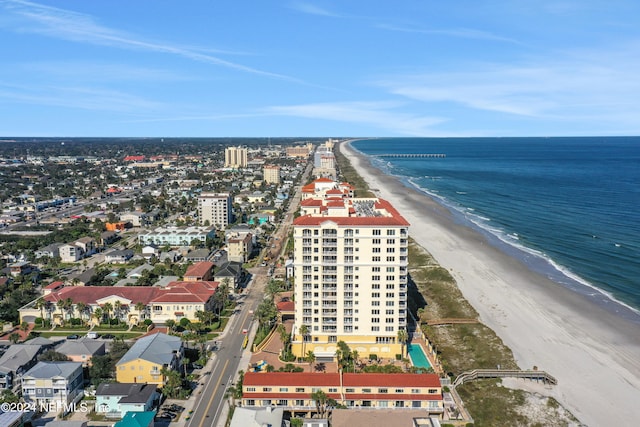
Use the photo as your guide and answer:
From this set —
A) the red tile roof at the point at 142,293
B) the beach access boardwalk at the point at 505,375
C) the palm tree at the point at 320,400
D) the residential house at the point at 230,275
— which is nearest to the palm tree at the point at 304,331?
the palm tree at the point at 320,400

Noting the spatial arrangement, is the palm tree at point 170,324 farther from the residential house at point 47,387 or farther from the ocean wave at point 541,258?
the ocean wave at point 541,258

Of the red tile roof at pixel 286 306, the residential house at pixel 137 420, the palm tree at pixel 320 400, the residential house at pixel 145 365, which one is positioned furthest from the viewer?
the red tile roof at pixel 286 306

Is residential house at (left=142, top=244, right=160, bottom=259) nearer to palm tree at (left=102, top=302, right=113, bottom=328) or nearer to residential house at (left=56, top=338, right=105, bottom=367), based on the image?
palm tree at (left=102, top=302, right=113, bottom=328)

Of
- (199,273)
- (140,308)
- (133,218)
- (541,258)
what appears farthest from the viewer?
(133,218)

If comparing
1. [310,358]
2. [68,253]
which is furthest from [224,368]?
[68,253]

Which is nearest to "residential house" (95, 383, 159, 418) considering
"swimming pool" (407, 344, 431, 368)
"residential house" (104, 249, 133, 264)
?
"swimming pool" (407, 344, 431, 368)

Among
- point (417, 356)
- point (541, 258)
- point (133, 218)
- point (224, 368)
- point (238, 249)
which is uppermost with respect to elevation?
point (133, 218)

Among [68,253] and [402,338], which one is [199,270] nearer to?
[68,253]
